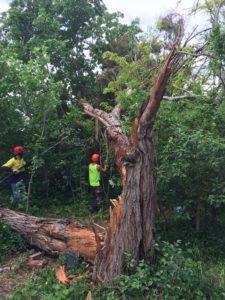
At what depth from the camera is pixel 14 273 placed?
6.66 m

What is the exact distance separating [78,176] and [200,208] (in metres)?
4.07

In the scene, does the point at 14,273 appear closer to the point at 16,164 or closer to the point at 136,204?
the point at 136,204

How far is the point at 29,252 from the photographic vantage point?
738 cm

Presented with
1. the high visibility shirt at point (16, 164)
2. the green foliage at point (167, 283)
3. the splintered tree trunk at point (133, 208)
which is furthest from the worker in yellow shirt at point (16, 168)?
the green foliage at point (167, 283)

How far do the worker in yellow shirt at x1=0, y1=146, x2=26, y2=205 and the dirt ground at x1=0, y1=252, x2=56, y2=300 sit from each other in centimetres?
237

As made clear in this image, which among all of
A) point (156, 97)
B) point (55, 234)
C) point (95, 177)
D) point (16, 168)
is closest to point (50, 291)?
point (55, 234)

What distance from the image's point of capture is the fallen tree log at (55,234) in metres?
6.73

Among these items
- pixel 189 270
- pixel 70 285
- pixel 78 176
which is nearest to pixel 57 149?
pixel 78 176

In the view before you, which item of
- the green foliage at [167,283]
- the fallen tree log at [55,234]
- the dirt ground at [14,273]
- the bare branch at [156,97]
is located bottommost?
the dirt ground at [14,273]

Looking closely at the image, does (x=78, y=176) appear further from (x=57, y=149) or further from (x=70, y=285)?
(x=70, y=285)

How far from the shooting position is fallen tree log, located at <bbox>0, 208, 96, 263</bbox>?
265 inches

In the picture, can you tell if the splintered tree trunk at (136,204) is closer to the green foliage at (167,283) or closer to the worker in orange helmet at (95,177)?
the green foliage at (167,283)

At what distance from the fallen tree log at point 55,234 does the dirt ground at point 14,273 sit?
275 mm

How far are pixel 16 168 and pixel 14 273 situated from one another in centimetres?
359
